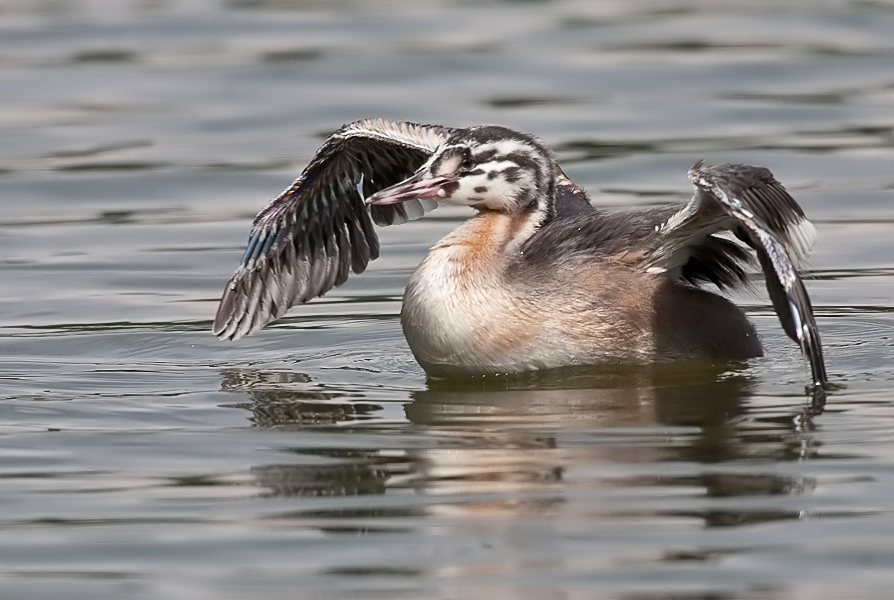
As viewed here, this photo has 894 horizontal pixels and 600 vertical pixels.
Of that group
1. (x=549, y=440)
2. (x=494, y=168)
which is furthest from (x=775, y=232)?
(x=549, y=440)

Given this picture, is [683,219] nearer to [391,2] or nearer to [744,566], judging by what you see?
[744,566]

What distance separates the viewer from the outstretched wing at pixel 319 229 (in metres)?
10.9

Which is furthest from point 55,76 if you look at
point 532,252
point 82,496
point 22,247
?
point 82,496

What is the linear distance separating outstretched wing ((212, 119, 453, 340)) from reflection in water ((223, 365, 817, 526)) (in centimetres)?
79

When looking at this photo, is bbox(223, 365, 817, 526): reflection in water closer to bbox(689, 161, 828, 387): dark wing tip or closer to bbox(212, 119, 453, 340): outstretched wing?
bbox(689, 161, 828, 387): dark wing tip

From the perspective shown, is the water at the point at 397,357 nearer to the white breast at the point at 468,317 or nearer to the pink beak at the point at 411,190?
the white breast at the point at 468,317

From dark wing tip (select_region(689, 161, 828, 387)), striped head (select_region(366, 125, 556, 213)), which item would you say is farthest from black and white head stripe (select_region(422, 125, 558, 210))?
dark wing tip (select_region(689, 161, 828, 387))

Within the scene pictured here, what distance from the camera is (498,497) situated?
24.1 ft

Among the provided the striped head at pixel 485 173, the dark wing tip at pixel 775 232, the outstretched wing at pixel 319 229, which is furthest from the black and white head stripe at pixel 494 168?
the dark wing tip at pixel 775 232

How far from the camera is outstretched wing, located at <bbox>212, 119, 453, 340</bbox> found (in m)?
10.9

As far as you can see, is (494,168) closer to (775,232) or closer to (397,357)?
(397,357)

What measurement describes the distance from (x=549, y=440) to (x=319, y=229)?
11.0 feet

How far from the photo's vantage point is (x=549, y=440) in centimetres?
831

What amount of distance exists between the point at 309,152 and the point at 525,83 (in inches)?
132
